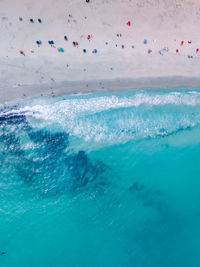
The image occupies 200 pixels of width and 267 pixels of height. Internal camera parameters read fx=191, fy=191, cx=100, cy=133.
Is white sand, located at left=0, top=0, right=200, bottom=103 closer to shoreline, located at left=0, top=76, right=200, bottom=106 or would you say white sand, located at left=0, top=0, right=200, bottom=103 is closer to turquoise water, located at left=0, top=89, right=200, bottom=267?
shoreline, located at left=0, top=76, right=200, bottom=106

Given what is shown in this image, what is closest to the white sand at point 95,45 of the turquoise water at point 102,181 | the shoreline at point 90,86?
the shoreline at point 90,86

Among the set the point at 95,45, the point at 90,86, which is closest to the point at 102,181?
the point at 90,86

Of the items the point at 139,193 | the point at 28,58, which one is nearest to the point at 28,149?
the point at 28,58

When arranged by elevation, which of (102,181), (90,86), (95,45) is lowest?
(102,181)

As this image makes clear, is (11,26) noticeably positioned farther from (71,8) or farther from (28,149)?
(28,149)

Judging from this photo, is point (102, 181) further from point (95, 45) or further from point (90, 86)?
point (95, 45)

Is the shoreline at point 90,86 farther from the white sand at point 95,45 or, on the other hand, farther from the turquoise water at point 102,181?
the turquoise water at point 102,181

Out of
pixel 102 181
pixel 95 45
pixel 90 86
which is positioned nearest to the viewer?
pixel 102 181

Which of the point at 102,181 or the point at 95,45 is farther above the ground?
the point at 95,45
